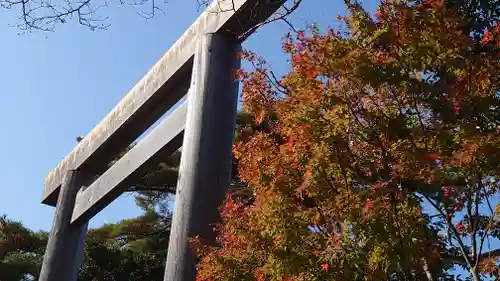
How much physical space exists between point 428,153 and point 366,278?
0.40 metres

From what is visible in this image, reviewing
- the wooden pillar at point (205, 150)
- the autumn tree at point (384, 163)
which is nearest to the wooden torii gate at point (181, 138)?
the wooden pillar at point (205, 150)

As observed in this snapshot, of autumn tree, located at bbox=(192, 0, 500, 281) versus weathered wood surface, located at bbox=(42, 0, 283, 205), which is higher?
weathered wood surface, located at bbox=(42, 0, 283, 205)

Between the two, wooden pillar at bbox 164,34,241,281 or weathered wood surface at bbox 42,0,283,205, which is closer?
wooden pillar at bbox 164,34,241,281

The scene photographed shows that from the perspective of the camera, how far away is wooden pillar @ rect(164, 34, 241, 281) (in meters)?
2.23

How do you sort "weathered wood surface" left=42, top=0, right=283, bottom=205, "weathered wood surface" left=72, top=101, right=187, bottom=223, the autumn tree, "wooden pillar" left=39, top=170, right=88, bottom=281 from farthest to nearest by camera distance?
1. "wooden pillar" left=39, top=170, right=88, bottom=281
2. "weathered wood surface" left=72, top=101, right=187, bottom=223
3. "weathered wood surface" left=42, top=0, right=283, bottom=205
4. the autumn tree

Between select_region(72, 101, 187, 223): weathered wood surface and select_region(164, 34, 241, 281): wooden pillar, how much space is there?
31 cm

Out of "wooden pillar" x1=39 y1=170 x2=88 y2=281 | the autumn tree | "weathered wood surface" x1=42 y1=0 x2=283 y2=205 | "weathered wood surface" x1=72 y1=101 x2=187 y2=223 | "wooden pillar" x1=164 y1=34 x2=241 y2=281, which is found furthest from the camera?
"wooden pillar" x1=39 y1=170 x2=88 y2=281

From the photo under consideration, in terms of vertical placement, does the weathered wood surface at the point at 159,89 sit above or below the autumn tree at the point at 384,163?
above

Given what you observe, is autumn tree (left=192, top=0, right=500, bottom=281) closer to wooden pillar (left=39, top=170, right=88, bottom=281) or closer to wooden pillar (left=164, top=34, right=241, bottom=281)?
wooden pillar (left=164, top=34, right=241, bottom=281)

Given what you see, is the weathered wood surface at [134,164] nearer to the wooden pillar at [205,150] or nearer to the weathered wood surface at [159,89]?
the weathered wood surface at [159,89]

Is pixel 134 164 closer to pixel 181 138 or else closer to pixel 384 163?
pixel 181 138

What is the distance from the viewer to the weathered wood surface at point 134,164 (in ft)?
9.70

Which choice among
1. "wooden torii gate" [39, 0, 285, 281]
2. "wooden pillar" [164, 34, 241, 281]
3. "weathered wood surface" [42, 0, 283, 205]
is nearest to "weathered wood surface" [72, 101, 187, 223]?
"wooden torii gate" [39, 0, 285, 281]

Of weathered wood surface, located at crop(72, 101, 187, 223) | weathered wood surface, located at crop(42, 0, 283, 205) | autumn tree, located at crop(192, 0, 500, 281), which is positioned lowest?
autumn tree, located at crop(192, 0, 500, 281)
